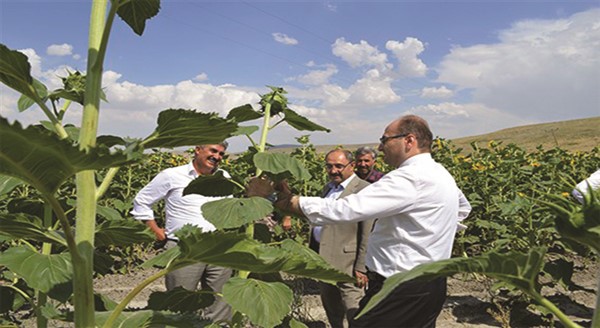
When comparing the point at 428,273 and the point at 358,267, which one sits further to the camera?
the point at 358,267

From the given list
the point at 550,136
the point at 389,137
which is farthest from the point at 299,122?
the point at 550,136

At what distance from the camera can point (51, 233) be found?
3.98 ft

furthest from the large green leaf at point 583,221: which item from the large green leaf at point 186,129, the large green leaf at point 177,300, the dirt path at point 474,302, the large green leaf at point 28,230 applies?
the dirt path at point 474,302

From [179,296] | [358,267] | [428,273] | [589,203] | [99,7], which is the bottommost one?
[358,267]

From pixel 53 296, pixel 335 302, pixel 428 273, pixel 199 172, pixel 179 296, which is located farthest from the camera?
pixel 335 302

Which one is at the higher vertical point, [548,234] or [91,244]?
[91,244]

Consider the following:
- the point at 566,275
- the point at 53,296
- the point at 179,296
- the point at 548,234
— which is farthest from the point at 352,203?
the point at 548,234

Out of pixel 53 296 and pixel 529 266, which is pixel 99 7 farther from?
pixel 529 266

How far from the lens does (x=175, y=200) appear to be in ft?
14.5

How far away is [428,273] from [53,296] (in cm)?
103

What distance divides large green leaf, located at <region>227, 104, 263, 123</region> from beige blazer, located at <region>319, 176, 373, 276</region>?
2.49 m

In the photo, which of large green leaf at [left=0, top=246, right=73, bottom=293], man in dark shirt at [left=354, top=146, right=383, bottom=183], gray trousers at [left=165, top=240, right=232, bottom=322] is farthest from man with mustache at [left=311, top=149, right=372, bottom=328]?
large green leaf at [left=0, top=246, right=73, bottom=293]

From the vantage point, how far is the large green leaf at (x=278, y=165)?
7.58 feet

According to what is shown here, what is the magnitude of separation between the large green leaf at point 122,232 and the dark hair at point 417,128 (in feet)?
5.60
